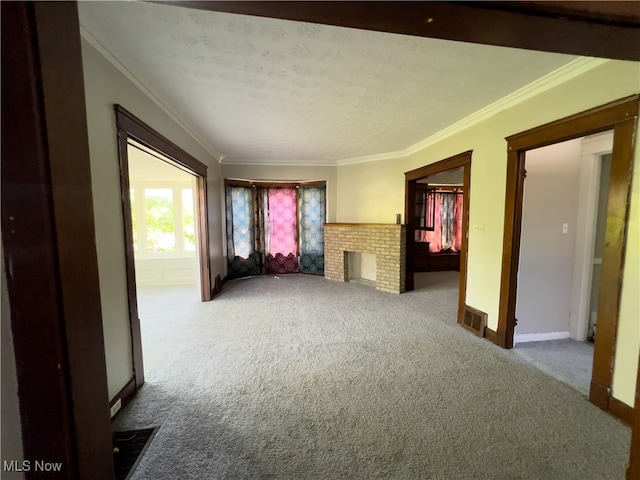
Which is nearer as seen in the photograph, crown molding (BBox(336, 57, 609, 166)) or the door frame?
crown molding (BBox(336, 57, 609, 166))

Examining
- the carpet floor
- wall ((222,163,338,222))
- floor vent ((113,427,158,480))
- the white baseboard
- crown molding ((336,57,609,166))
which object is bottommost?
floor vent ((113,427,158,480))

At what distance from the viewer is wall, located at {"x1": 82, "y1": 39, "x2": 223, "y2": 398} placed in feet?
5.30

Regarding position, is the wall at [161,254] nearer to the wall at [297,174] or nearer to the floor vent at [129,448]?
the wall at [297,174]

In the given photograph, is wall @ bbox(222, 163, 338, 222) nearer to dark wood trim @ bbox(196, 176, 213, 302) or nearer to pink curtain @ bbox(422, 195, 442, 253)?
dark wood trim @ bbox(196, 176, 213, 302)

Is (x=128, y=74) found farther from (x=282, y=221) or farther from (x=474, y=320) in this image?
(x=474, y=320)

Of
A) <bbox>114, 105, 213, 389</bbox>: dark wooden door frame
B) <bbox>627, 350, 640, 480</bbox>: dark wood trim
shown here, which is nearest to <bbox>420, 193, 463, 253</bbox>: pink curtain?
<bbox>114, 105, 213, 389</bbox>: dark wooden door frame

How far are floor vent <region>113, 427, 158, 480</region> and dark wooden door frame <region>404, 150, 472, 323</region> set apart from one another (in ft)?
10.8

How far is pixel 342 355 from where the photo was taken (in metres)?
2.46

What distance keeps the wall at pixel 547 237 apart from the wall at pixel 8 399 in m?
3.52

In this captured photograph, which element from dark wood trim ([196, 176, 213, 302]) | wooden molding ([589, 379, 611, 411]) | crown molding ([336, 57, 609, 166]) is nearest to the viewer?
wooden molding ([589, 379, 611, 411])

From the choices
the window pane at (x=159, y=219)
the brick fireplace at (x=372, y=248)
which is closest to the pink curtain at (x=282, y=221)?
the brick fireplace at (x=372, y=248)

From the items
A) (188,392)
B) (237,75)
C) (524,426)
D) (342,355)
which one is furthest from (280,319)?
(237,75)

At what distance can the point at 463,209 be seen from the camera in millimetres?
3125

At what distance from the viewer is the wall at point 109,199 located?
1.62 m
